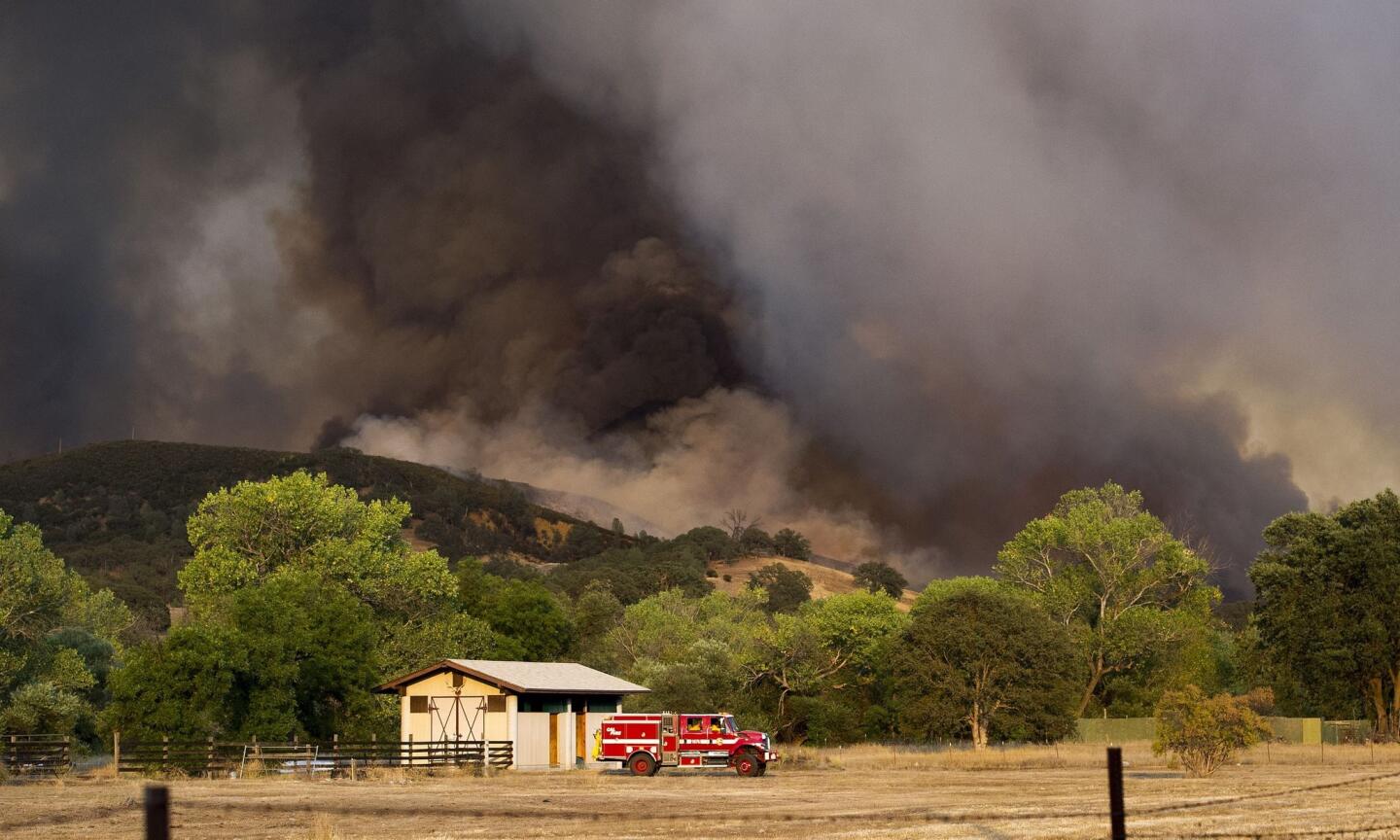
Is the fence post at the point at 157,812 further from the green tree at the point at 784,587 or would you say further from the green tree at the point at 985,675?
the green tree at the point at 784,587

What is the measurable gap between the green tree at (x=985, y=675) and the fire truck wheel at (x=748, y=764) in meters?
24.9

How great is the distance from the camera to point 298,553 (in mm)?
82750

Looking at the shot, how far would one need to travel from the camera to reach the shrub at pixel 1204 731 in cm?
4869

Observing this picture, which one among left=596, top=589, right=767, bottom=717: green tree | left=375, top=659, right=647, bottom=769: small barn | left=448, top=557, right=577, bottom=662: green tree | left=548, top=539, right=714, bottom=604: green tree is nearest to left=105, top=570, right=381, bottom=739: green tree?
left=375, top=659, right=647, bottom=769: small barn

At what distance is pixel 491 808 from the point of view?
34312 millimetres

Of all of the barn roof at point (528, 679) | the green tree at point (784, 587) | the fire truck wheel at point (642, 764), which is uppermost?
the green tree at point (784, 587)

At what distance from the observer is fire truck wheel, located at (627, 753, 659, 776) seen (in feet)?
177

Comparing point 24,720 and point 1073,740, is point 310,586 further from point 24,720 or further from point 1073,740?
point 1073,740

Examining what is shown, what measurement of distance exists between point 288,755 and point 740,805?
1166 inches

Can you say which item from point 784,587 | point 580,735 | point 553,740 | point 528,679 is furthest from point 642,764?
point 784,587

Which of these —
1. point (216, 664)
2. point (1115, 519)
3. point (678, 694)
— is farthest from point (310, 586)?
point (1115, 519)

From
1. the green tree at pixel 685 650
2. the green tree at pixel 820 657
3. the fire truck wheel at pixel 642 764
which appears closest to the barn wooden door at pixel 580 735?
the fire truck wheel at pixel 642 764

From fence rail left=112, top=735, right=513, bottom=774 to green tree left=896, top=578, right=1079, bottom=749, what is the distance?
27035mm

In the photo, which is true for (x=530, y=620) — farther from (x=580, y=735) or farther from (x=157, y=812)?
(x=157, y=812)
